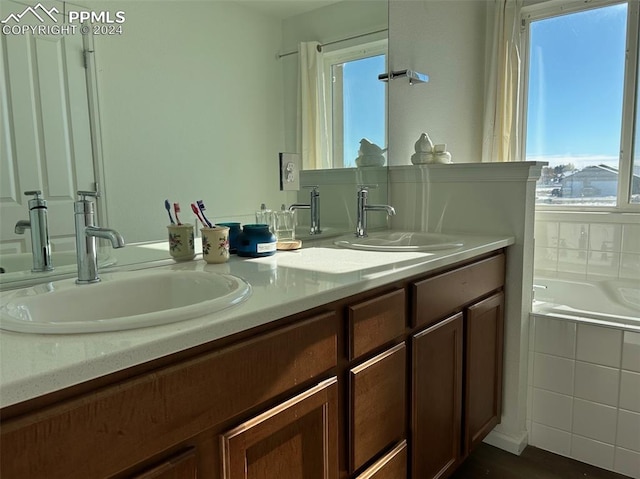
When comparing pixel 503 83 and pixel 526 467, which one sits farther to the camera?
pixel 503 83

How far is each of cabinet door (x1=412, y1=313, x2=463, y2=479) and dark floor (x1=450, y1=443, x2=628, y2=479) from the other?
0.31 metres

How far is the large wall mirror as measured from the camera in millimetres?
1152

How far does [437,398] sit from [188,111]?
3.95 ft

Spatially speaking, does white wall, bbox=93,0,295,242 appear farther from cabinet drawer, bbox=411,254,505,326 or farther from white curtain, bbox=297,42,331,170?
cabinet drawer, bbox=411,254,505,326

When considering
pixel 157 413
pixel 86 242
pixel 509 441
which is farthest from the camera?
pixel 509 441

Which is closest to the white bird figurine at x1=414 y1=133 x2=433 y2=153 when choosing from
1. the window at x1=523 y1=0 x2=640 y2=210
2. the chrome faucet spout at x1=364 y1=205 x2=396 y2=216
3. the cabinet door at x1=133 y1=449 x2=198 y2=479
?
the chrome faucet spout at x1=364 y1=205 x2=396 y2=216

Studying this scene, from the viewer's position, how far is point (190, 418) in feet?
2.62

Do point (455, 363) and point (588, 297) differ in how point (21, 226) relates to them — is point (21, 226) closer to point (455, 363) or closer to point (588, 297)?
point (455, 363)

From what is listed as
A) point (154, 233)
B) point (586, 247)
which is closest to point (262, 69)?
point (154, 233)

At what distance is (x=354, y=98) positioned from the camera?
85.0 inches

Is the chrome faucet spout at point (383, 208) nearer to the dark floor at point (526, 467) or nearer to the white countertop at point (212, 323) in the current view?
the white countertop at point (212, 323)

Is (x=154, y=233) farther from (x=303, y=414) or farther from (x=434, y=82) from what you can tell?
(x=434, y=82)

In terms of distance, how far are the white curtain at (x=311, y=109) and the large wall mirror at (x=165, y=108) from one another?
13 mm

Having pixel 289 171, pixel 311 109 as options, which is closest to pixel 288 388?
pixel 289 171
